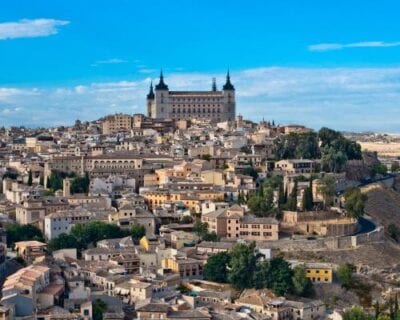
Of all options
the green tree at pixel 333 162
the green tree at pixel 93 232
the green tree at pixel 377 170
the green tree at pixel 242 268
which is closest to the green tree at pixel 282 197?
the green tree at pixel 93 232

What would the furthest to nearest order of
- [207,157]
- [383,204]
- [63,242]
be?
[207,157]
[383,204]
[63,242]

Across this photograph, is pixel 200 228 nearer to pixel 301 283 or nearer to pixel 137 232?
pixel 137 232

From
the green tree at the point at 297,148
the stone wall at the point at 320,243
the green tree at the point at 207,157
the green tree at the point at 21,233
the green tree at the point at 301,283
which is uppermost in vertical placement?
the green tree at the point at 297,148

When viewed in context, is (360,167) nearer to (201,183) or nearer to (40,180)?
(201,183)

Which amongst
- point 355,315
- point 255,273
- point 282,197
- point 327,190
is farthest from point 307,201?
point 355,315

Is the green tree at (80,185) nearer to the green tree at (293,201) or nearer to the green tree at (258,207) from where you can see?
the green tree at (258,207)
